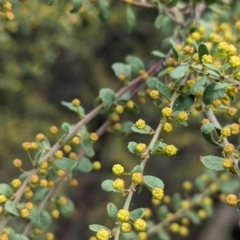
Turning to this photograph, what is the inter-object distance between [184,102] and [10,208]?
313mm

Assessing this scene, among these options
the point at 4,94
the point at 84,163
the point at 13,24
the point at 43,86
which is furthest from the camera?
the point at 43,86

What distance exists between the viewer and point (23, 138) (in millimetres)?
1892

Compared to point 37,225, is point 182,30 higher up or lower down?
higher up

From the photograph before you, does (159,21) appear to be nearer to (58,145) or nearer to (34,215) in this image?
(58,145)

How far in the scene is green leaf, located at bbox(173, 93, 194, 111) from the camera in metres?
0.79

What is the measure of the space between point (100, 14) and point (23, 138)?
3.01ft

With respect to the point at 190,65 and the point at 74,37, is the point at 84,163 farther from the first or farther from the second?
the point at 74,37

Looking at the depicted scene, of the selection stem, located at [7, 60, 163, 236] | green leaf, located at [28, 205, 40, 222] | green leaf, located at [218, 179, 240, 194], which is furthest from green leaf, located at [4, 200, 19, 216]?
green leaf, located at [218, 179, 240, 194]

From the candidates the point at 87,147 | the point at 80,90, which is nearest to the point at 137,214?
the point at 87,147

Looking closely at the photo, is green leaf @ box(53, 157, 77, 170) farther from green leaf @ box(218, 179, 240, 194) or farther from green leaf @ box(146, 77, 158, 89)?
green leaf @ box(218, 179, 240, 194)

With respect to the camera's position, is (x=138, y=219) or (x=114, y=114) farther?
(x=114, y=114)

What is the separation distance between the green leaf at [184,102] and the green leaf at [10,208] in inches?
11.5

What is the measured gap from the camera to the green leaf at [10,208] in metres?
0.75

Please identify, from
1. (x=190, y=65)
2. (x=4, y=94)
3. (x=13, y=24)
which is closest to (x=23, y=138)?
(x=4, y=94)
